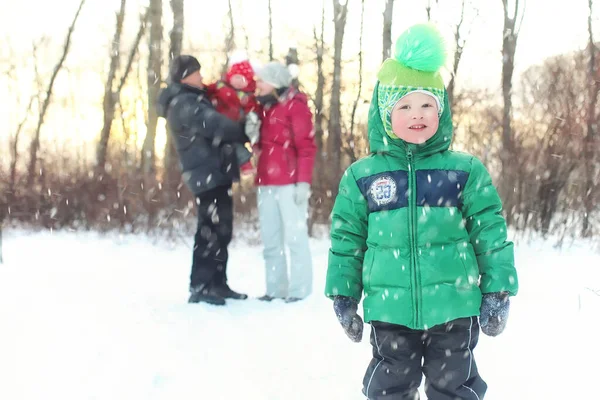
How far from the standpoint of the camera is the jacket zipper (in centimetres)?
211

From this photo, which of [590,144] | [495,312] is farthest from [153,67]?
[495,312]

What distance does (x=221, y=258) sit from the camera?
16.3ft

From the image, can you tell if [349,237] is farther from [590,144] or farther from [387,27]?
[387,27]

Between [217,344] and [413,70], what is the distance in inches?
95.7

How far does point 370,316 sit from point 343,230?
0.35 meters

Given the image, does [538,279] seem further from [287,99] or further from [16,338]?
[16,338]

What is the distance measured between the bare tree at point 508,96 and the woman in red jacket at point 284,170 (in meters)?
5.38

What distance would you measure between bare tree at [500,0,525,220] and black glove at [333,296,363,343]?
7822mm

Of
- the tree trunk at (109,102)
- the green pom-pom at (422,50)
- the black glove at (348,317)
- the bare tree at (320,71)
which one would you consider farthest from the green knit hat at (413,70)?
the bare tree at (320,71)

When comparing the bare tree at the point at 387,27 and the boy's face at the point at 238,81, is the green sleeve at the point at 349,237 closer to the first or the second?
the boy's face at the point at 238,81

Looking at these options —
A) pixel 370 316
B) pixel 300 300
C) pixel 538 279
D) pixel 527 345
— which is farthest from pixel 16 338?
pixel 538 279

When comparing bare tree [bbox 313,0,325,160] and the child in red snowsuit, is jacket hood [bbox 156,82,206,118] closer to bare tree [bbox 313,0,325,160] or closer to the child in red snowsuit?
the child in red snowsuit

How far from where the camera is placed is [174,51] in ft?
34.4

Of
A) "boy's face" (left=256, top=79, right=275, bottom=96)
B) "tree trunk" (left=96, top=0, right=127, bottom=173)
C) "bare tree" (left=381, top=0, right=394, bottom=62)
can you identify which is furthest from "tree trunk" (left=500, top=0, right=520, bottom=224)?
"tree trunk" (left=96, top=0, right=127, bottom=173)
